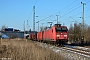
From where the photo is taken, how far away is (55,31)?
36.8 meters

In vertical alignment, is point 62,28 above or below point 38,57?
above

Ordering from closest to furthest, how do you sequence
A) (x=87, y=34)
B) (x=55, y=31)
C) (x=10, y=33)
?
(x=55, y=31) → (x=87, y=34) → (x=10, y=33)

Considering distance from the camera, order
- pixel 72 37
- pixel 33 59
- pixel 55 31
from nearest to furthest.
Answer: pixel 33 59 → pixel 55 31 → pixel 72 37

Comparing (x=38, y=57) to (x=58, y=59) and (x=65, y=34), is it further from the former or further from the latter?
(x=65, y=34)

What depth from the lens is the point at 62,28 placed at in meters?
37.4

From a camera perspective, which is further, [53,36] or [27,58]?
[53,36]

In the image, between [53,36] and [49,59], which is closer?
[49,59]

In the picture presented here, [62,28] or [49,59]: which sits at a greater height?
[62,28]

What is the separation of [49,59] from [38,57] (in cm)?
65

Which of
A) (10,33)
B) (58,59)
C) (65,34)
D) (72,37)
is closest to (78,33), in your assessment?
(72,37)

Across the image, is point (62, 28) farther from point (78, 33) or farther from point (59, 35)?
point (78, 33)

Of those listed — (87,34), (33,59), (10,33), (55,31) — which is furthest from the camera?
(10,33)

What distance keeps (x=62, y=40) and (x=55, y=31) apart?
1.92 meters

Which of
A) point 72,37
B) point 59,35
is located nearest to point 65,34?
point 59,35
